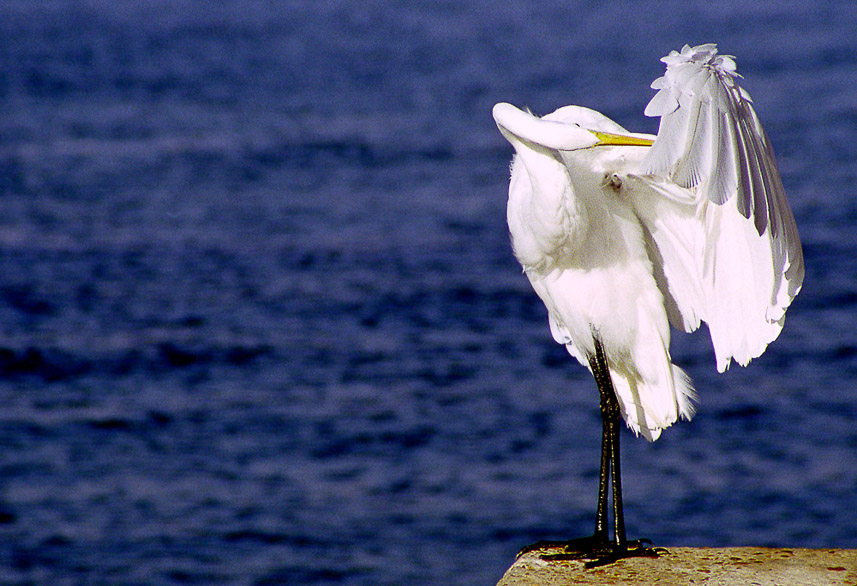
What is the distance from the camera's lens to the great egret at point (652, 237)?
363cm

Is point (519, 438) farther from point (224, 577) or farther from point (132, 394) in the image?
point (132, 394)

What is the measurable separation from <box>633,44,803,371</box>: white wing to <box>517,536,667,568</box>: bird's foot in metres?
0.69

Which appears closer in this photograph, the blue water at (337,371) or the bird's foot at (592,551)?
the bird's foot at (592,551)

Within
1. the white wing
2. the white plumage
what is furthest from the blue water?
the white wing

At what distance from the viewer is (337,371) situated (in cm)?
970

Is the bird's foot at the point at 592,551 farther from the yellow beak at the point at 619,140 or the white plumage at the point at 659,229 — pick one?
the yellow beak at the point at 619,140

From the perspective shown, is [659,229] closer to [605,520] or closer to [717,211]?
[717,211]

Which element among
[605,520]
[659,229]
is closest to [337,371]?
[605,520]

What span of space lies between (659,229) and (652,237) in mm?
66

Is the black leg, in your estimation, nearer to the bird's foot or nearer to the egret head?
the bird's foot

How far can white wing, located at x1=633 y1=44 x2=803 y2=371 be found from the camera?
3.59 m

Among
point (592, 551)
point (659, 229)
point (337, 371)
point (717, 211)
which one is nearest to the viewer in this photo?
point (717, 211)

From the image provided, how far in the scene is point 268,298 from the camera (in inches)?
442

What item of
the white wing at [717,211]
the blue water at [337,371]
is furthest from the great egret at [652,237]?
the blue water at [337,371]
